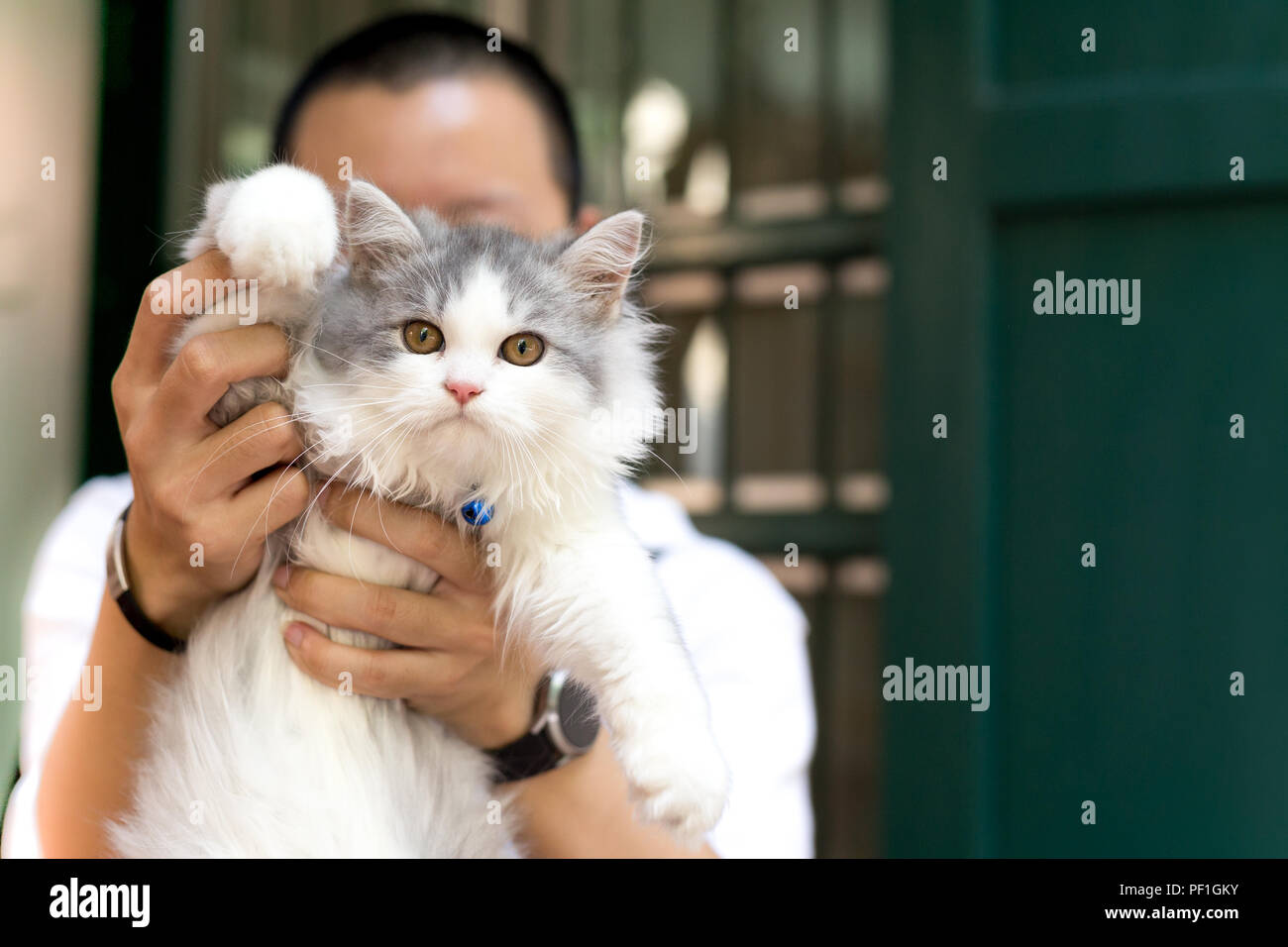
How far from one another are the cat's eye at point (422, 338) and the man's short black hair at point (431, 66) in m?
0.59

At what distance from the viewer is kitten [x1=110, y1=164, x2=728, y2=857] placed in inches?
25.8

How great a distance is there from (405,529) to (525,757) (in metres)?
0.28

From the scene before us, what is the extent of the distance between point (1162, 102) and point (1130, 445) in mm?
514

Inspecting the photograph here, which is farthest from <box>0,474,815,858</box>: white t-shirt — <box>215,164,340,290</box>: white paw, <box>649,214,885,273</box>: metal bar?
<box>649,214,885,273</box>: metal bar

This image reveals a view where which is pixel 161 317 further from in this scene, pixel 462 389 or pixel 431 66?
pixel 431 66

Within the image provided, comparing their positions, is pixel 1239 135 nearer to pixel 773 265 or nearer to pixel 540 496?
pixel 773 265

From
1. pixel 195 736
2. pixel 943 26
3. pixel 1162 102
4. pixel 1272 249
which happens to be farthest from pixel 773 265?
pixel 195 736

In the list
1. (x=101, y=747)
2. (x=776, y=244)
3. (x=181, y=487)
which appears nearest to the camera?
(x=181, y=487)

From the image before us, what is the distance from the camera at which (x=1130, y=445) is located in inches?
54.4

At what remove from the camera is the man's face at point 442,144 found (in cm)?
108

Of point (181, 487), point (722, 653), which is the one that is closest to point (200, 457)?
point (181, 487)

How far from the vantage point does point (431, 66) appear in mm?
1173

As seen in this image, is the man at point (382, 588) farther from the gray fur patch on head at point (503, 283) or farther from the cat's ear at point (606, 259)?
the cat's ear at point (606, 259)

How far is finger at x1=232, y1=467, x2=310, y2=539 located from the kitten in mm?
18
